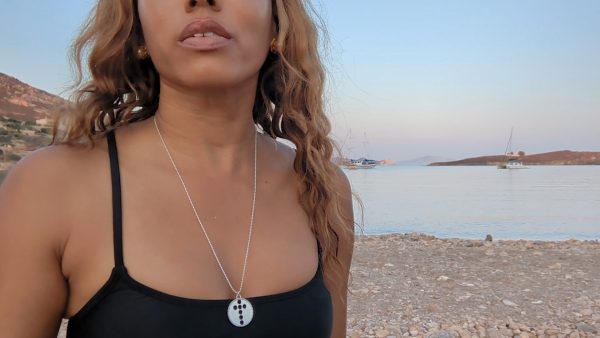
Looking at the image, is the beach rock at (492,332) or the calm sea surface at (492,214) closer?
the beach rock at (492,332)

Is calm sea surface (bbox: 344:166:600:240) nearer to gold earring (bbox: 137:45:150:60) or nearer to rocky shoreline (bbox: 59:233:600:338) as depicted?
rocky shoreline (bbox: 59:233:600:338)

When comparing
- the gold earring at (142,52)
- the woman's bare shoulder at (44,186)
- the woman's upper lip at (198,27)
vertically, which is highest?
the woman's upper lip at (198,27)

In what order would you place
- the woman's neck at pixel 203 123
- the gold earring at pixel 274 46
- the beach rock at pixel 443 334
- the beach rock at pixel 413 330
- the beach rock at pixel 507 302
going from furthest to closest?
the beach rock at pixel 507 302 → the beach rock at pixel 413 330 → the beach rock at pixel 443 334 → the gold earring at pixel 274 46 → the woman's neck at pixel 203 123

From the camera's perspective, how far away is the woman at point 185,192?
1344 mm

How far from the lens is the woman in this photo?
1344mm

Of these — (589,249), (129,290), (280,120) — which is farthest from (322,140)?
(589,249)

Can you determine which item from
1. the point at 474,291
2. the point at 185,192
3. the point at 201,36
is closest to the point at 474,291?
the point at 474,291

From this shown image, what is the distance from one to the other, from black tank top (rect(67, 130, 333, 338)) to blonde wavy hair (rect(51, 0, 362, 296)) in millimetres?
342

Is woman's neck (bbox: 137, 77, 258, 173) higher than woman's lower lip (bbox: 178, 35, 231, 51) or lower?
lower

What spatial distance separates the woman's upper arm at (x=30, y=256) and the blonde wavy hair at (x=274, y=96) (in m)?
0.23

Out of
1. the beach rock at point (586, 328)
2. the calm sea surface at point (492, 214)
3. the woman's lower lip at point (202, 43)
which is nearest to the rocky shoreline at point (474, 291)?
the beach rock at point (586, 328)

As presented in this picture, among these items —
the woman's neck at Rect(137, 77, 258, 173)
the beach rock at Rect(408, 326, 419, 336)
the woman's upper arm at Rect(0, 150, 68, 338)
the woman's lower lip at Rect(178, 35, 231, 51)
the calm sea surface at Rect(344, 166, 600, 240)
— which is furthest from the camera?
the calm sea surface at Rect(344, 166, 600, 240)

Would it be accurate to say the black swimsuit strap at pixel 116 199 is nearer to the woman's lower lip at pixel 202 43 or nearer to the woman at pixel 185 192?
the woman at pixel 185 192

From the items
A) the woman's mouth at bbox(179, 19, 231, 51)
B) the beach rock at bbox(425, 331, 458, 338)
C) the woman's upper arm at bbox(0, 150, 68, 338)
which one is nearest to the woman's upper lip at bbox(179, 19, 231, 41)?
the woman's mouth at bbox(179, 19, 231, 51)
